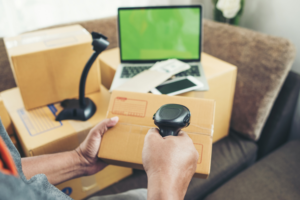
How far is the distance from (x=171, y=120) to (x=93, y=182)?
59 cm


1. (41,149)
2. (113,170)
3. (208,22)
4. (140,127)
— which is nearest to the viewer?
(140,127)

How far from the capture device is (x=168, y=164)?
504 millimetres

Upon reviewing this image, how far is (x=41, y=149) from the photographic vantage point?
0.78 meters

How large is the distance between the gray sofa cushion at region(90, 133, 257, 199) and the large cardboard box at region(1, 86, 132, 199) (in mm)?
46

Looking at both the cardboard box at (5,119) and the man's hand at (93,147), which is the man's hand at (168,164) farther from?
the cardboard box at (5,119)

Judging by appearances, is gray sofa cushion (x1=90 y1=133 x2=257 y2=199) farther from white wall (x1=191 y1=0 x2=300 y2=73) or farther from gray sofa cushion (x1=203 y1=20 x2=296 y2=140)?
white wall (x1=191 y1=0 x2=300 y2=73)

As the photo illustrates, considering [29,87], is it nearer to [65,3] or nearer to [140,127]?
[140,127]

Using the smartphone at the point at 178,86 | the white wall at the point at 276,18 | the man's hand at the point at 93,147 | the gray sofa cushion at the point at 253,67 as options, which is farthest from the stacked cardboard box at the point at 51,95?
the white wall at the point at 276,18

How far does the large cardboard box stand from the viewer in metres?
0.80

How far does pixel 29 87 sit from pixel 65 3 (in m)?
0.70

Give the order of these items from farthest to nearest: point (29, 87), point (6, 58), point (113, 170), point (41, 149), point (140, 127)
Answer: point (6, 58) → point (113, 170) → point (29, 87) → point (41, 149) → point (140, 127)

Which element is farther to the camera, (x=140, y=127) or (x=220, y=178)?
(x=220, y=178)

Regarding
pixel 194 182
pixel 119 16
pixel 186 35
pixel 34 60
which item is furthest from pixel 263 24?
pixel 34 60

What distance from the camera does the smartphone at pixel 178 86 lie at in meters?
0.86
